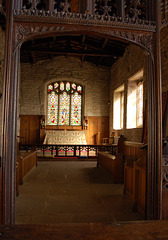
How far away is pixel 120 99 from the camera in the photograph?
1195 centimetres

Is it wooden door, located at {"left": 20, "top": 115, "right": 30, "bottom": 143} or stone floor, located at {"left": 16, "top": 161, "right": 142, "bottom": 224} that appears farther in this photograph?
wooden door, located at {"left": 20, "top": 115, "right": 30, "bottom": 143}

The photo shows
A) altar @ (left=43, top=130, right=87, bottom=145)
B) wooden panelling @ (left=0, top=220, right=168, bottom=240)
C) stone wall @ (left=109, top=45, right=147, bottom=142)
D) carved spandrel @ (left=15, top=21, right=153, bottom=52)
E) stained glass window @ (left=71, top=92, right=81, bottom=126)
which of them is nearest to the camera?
wooden panelling @ (left=0, top=220, right=168, bottom=240)

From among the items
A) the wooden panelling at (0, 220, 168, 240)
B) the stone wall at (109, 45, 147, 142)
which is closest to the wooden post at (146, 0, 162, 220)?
the wooden panelling at (0, 220, 168, 240)

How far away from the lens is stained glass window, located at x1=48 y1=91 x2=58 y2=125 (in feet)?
42.8

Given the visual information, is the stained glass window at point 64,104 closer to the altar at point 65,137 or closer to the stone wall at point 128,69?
the altar at point 65,137

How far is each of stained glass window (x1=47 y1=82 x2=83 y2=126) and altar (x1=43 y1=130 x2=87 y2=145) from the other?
0.91m

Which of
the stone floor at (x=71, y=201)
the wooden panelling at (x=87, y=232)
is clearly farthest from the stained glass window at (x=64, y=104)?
the wooden panelling at (x=87, y=232)

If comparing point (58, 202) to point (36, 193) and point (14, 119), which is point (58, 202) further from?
point (14, 119)

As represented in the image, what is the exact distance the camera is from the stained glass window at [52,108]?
13.1m

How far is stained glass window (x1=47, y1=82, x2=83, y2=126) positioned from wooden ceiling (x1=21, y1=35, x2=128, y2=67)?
2.06 metres

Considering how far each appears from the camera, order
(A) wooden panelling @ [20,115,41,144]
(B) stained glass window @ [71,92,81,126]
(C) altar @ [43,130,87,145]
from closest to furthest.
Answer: (C) altar @ [43,130,87,145]
(A) wooden panelling @ [20,115,41,144]
(B) stained glass window @ [71,92,81,126]

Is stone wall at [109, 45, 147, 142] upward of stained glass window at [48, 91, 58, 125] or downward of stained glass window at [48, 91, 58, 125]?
upward

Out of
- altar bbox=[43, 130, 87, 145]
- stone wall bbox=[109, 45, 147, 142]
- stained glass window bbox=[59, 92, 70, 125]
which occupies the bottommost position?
altar bbox=[43, 130, 87, 145]

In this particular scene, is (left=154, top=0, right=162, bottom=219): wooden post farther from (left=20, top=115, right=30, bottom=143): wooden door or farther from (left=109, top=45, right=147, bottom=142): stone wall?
(left=20, top=115, right=30, bottom=143): wooden door
